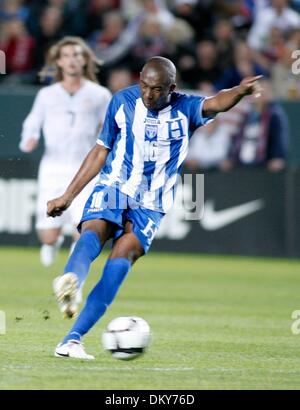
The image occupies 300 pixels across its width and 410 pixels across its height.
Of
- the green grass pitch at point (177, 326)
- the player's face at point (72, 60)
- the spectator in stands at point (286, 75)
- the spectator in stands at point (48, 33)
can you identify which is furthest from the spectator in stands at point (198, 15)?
the player's face at point (72, 60)

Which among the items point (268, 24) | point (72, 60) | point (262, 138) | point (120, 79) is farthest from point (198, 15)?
point (72, 60)

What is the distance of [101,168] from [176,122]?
0.61m

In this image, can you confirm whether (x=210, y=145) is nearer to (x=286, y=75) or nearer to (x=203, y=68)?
(x=203, y=68)

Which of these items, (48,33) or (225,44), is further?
(48,33)

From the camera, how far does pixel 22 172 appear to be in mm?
16922

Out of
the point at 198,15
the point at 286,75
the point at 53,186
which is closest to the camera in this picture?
the point at 53,186

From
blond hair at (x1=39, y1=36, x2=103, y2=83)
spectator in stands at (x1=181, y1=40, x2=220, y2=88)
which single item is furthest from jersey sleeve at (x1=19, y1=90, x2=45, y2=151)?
spectator in stands at (x1=181, y1=40, x2=220, y2=88)

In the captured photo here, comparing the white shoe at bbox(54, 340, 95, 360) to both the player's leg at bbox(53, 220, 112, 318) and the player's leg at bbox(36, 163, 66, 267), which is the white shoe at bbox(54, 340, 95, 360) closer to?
the player's leg at bbox(53, 220, 112, 318)

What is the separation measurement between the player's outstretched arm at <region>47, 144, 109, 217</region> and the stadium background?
101 cm

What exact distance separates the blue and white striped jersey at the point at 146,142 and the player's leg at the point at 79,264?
0.34m

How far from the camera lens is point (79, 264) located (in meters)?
7.40

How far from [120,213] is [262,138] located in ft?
31.0

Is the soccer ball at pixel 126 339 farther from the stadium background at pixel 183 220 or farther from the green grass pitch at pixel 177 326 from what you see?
the stadium background at pixel 183 220
